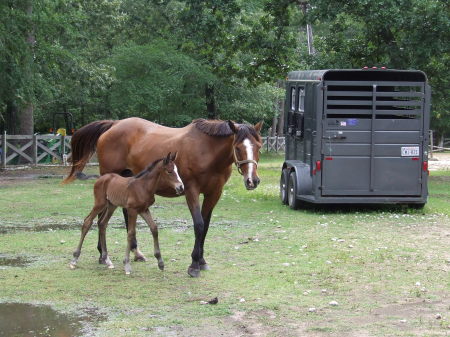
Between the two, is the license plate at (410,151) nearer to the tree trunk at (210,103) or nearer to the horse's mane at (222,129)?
the horse's mane at (222,129)

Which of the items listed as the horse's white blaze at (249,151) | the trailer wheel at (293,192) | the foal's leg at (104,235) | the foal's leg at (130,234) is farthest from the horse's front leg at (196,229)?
the trailer wheel at (293,192)

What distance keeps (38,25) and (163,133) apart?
18.3 meters

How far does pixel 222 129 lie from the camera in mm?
9938

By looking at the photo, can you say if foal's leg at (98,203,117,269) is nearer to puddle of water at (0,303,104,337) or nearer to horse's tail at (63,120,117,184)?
horse's tail at (63,120,117,184)

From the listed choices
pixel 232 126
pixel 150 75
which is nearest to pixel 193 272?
pixel 232 126

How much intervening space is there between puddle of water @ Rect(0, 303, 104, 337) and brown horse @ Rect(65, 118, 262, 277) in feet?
7.34

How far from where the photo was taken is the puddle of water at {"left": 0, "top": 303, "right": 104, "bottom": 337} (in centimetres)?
698

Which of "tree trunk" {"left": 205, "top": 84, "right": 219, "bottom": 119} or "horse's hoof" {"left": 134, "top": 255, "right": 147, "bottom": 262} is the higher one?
"tree trunk" {"left": 205, "top": 84, "right": 219, "bottom": 119}

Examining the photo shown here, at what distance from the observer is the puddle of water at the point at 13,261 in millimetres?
10266

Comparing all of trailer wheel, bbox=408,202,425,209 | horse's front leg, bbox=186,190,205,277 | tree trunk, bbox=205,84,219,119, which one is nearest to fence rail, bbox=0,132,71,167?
tree trunk, bbox=205,84,219,119

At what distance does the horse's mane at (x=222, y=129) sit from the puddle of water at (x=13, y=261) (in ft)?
9.18

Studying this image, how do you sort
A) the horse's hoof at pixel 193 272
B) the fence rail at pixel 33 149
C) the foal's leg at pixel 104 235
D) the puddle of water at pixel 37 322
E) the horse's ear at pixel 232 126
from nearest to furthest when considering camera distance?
the puddle of water at pixel 37 322 → the horse's hoof at pixel 193 272 → the horse's ear at pixel 232 126 → the foal's leg at pixel 104 235 → the fence rail at pixel 33 149

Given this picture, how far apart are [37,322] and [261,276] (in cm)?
296

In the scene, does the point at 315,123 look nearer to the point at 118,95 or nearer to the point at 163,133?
the point at 163,133
